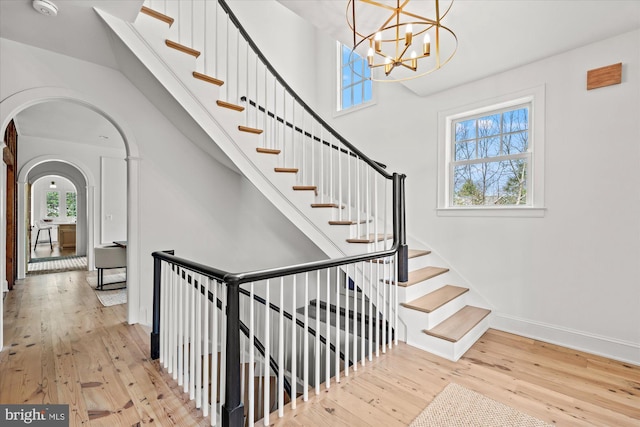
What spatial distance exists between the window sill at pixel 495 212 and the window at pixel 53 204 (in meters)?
14.8

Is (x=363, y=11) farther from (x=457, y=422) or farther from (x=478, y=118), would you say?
(x=457, y=422)

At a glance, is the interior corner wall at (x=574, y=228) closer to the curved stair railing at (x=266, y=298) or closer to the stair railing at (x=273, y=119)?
the stair railing at (x=273, y=119)

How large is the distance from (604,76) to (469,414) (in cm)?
308

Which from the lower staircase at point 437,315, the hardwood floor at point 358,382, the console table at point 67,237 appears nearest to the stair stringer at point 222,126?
the lower staircase at point 437,315

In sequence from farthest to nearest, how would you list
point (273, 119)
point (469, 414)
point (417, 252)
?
1. point (417, 252)
2. point (273, 119)
3. point (469, 414)

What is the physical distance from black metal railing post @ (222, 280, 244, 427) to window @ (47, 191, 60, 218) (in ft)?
48.5

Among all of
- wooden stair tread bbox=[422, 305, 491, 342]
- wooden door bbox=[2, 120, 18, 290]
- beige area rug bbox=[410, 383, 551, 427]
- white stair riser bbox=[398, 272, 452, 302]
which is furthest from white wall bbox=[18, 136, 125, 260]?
beige area rug bbox=[410, 383, 551, 427]

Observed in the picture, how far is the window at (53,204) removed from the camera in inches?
477

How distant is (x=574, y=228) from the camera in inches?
113

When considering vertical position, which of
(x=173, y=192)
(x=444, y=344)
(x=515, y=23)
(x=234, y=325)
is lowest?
(x=444, y=344)

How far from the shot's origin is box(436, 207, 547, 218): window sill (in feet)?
10.1

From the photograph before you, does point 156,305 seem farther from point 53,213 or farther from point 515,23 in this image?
point 53,213

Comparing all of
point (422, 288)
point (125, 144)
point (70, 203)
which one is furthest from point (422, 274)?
point (70, 203)

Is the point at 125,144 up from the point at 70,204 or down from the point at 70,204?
up
